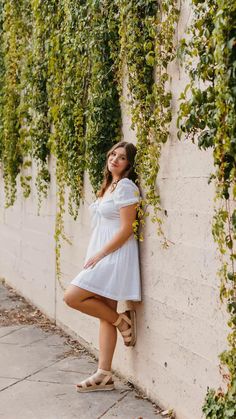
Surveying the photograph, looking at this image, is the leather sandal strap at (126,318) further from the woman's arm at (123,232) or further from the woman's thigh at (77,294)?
the woman's arm at (123,232)

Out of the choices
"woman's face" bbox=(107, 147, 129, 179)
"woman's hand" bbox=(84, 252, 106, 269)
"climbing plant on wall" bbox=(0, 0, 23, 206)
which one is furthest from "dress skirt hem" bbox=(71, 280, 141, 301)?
"climbing plant on wall" bbox=(0, 0, 23, 206)

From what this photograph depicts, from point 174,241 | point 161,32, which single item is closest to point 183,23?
point 161,32

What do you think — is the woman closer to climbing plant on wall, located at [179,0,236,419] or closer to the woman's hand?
the woman's hand

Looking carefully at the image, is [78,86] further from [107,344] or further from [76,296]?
[107,344]

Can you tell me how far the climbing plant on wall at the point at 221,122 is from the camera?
3139 millimetres

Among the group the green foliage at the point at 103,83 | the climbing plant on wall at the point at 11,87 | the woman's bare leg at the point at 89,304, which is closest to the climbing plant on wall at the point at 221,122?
the woman's bare leg at the point at 89,304

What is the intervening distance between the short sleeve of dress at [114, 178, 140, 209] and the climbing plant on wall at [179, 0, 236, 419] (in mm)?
1042

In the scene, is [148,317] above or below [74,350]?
above

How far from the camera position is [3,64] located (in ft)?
29.9

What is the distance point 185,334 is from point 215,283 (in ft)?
1.85

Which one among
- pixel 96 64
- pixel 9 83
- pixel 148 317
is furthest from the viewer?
pixel 9 83

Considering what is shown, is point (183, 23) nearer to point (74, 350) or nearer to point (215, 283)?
point (215, 283)

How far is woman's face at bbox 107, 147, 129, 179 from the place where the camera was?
499 cm

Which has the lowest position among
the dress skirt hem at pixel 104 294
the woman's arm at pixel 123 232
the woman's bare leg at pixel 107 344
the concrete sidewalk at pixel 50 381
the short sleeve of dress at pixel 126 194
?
the concrete sidewalk at pixel 50 381
